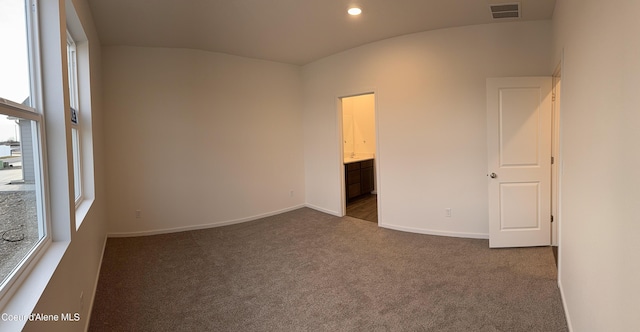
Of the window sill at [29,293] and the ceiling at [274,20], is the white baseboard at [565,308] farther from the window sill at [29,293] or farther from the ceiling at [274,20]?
the window sill at [29,293]

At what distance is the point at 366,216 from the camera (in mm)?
5543

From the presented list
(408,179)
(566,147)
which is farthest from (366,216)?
(566,147)

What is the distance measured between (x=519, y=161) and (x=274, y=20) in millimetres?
3214

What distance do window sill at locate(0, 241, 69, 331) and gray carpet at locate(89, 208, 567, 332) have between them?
936 millimetres

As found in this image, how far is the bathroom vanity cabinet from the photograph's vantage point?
669 cm

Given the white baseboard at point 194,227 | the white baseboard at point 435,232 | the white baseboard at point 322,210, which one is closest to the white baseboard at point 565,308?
the white baseboard at point 435,232

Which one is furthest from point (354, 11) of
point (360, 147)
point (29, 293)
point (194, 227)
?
point (360, 147)

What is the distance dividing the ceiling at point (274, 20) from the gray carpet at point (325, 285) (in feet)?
8.63

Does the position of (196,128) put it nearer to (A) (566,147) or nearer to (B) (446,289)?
(B) (446,289)

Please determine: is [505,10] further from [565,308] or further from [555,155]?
[565,308]

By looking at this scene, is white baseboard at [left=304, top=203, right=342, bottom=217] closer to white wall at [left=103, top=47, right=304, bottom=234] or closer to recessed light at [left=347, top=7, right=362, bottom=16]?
white wall at [left=103, top=47, right=304, bottom=234]

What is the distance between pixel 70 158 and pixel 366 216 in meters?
4.25

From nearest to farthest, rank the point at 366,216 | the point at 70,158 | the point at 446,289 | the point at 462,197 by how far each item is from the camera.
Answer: the point at 70,158 → the point at 446,289 → the point at 462,197 → the point at 366,216

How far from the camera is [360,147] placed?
791 centimetres
